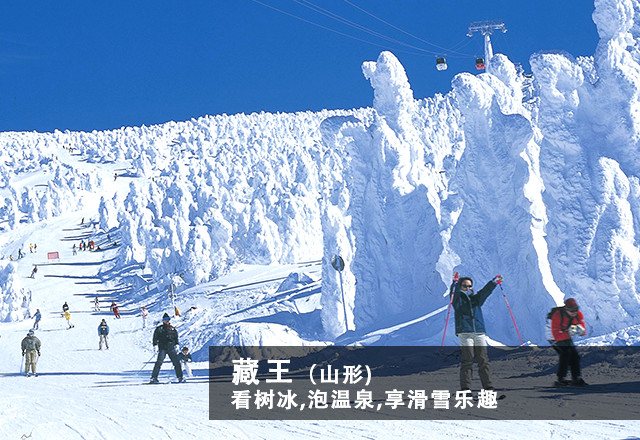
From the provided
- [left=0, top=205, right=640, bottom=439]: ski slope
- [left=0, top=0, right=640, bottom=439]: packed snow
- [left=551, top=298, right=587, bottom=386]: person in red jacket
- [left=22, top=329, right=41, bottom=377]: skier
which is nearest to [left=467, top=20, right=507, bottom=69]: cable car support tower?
[left=0, top=0, right=640, bottom=439]: packed snow

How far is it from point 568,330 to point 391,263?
66.3 ft

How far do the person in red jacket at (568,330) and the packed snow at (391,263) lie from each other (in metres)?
2.23

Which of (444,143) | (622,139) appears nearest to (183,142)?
(444,143)

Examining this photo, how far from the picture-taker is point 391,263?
29.5 metres

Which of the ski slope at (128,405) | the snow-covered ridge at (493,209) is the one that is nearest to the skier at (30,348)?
the ski slope at (128,405)

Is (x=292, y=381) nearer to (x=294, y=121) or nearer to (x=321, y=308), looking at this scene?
(x=321, y=308)

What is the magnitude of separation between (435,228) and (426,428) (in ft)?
73.8

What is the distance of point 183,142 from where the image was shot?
521 feet

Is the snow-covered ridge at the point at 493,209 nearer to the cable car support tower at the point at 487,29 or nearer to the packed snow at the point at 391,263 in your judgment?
the packed snow at the point at 391,263

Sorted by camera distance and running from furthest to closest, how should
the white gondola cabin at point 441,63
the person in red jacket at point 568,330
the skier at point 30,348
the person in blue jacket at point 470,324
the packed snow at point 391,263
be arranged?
1. the white gondola cabin at point 441,63
2. the skier at point 30,348
3. the packed snow at point 391,263
4. the person in red jacket at point 568,330
5. the person in blue jacket at point 470,324

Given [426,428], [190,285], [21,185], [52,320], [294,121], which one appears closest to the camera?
[426,428]

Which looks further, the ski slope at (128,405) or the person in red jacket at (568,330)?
the person in red jacket at (568,330)

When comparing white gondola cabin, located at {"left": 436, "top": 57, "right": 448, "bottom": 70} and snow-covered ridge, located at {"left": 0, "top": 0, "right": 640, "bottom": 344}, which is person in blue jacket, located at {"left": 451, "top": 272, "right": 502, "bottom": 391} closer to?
snow-covered ridge, located at {"left": 0, "top": 0, "right": 640, "bottom": 344}

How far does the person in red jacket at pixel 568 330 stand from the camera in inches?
367
